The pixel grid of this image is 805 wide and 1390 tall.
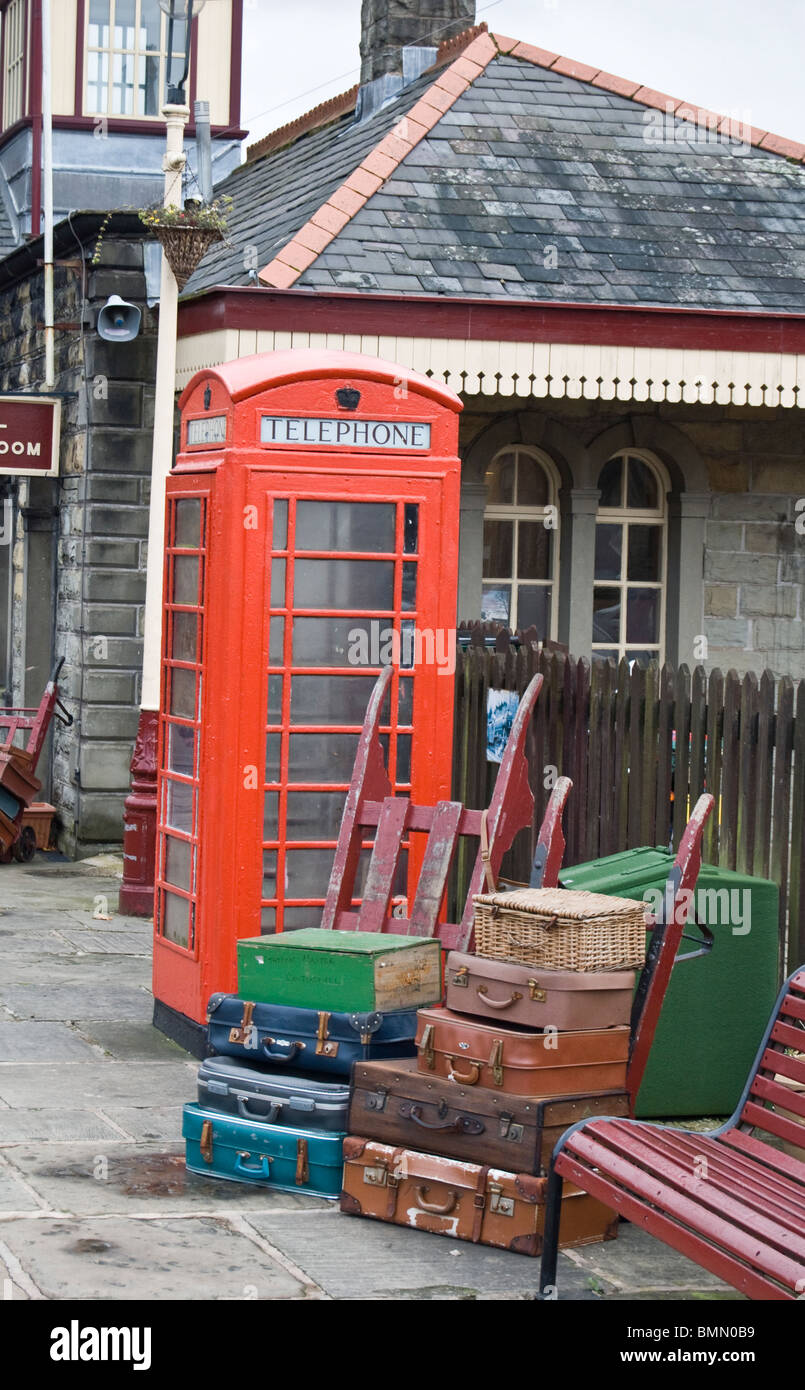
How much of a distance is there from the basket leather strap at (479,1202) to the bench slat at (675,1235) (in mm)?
488

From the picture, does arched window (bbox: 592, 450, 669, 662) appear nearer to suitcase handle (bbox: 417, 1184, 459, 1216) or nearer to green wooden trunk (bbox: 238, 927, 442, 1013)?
green wooden trunk (bbox: 238, 927, 442, 1013)

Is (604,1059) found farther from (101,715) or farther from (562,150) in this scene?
(562,150)

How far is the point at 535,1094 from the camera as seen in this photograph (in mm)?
5594

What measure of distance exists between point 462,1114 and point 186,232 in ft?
23.5

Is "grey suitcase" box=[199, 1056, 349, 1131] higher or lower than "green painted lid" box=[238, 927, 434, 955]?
lower

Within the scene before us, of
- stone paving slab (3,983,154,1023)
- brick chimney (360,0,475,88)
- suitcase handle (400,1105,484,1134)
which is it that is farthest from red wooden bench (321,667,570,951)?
brick chimney (360,0,475,88)

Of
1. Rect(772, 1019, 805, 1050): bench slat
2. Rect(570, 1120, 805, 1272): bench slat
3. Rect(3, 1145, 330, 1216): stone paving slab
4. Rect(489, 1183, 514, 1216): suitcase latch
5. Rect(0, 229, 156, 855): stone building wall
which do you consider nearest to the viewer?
Rect(570, 1120, 805, 1272): bench slat

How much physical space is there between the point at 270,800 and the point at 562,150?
7.99m

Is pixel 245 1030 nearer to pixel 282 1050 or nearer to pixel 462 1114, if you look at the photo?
pixel 282 1050

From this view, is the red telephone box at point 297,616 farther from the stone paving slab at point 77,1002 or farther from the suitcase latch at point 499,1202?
the suitcase latch at point 499,1202

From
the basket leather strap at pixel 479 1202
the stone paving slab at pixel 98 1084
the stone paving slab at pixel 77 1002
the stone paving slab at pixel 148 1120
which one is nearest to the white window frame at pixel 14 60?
the stone paving slab at pixel 77 1002

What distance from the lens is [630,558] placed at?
14.0m

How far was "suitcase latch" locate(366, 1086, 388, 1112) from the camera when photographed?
5863 mm

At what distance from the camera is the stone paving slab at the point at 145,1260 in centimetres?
504
